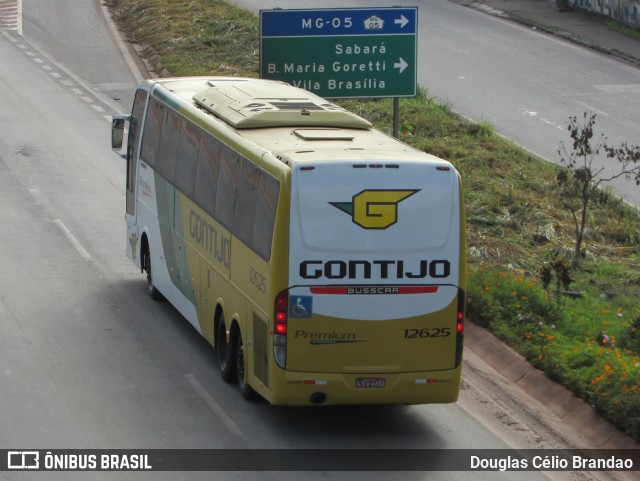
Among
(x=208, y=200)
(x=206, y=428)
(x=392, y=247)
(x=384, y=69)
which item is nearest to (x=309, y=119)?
(x=208, y=200)

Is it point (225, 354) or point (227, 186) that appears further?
point (225, 354)

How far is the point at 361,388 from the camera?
43.7 feet

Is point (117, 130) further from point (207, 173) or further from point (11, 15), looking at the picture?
point (11, 15)

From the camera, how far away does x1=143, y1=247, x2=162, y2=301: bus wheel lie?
18.7 m

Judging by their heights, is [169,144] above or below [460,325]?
above

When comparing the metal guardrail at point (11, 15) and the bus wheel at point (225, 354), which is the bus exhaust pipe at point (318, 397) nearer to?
the bus wheel at point (225, 354)

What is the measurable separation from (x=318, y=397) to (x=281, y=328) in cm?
82

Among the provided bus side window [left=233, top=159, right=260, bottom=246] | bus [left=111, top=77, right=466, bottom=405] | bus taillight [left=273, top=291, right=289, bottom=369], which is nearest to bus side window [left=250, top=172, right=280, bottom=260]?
bus [left=111, top=77, right=466, bottom=405]

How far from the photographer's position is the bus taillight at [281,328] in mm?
13055

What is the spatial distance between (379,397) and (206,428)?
1.86 meters

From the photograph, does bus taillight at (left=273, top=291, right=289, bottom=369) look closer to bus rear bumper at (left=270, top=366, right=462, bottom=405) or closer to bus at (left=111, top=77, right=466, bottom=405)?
bus at (left=111, top=77, right=466, bottom=405)

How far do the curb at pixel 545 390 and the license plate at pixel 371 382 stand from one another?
2386 mm

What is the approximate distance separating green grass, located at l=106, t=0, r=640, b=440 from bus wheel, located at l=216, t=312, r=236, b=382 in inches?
139

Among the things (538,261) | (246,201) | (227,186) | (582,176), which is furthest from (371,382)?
(582,176)
